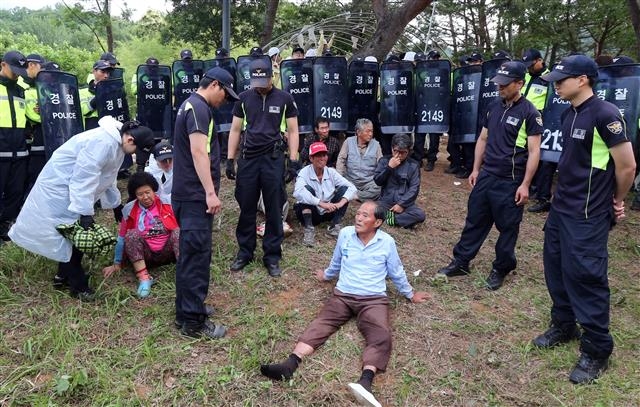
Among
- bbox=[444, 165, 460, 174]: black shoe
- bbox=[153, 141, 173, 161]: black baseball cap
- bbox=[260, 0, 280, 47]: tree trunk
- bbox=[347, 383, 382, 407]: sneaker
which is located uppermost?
bbox=[260, 0, 280, 47]: tree trunk

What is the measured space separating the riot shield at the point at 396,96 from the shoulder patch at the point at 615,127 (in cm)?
392

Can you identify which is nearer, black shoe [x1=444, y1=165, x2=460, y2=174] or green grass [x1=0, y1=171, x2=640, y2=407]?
green grass [x1=0, y1=171, x2=640, y2=407]

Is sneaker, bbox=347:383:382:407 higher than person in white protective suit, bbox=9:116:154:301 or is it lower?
lower

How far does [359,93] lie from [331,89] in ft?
1.52

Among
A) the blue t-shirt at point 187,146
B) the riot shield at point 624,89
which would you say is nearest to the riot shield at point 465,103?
the riot shield at point 624,89

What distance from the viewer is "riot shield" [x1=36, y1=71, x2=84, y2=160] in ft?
17.0

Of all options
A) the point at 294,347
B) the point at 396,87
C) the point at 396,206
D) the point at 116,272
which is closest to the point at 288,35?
the point at 396,87

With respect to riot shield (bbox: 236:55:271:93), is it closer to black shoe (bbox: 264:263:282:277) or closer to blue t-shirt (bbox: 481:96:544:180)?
black shoe (bbox: 264:263:282:277)

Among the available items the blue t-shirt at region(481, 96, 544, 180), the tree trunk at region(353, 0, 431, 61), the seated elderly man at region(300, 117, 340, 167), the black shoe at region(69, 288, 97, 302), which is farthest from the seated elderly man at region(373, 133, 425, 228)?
the tree trunk at region(353, 0, 431, 61)

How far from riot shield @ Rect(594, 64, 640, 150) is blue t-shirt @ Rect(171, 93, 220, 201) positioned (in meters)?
4.68

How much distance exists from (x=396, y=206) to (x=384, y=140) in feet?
5.35

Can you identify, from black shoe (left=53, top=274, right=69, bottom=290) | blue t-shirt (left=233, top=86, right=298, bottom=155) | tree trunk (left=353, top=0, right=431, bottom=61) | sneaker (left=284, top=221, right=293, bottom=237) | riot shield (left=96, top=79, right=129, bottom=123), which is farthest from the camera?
tree trunk (left=353, top=0, right=431, bottom=61)

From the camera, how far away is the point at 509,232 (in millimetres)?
4031

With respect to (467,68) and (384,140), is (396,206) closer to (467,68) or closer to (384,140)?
(384,140)
